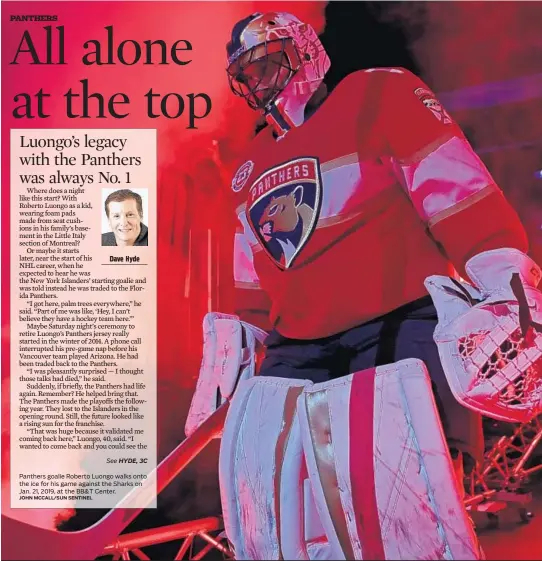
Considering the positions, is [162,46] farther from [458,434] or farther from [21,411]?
[458,434]

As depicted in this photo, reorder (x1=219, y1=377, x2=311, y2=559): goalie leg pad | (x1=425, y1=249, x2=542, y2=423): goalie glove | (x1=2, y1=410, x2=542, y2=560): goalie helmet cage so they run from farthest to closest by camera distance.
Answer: (x1=2, y1=410, x2=542, y2=560): goalie helmet cage → (x1=219, y1=377, x2=311, y2=559): goalie leg pad → (x1=425, y1=249, x2=542, y2=423): goalie glove

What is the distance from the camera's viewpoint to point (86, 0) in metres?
1.91

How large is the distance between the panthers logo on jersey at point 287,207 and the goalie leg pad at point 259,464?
0.35 meters

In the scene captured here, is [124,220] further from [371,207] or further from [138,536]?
[138,536]

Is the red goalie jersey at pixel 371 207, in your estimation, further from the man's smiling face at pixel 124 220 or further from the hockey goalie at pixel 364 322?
the man's smiling face at pixel 124 220

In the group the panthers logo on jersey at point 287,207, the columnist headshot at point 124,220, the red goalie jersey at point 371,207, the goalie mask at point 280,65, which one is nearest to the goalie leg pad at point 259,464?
the red goalie jersey at point 371,207

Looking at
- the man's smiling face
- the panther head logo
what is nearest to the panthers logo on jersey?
the panther head logo

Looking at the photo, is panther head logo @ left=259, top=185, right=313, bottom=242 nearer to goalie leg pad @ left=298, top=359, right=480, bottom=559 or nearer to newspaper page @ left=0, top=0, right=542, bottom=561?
newspaper page @ left=0, top=0, right=542, bottom=561

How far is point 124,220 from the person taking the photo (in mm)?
1889

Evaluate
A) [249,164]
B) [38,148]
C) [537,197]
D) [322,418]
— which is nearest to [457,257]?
[537,197]

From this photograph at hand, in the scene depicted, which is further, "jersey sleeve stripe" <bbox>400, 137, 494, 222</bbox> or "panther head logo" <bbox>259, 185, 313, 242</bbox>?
"panther head logo" <bbox>259, 185, 313, 242</bbox>

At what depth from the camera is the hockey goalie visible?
1557mm

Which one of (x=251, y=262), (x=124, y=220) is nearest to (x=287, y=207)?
(x=251, y=262)

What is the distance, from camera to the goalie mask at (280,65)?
5.74ft
